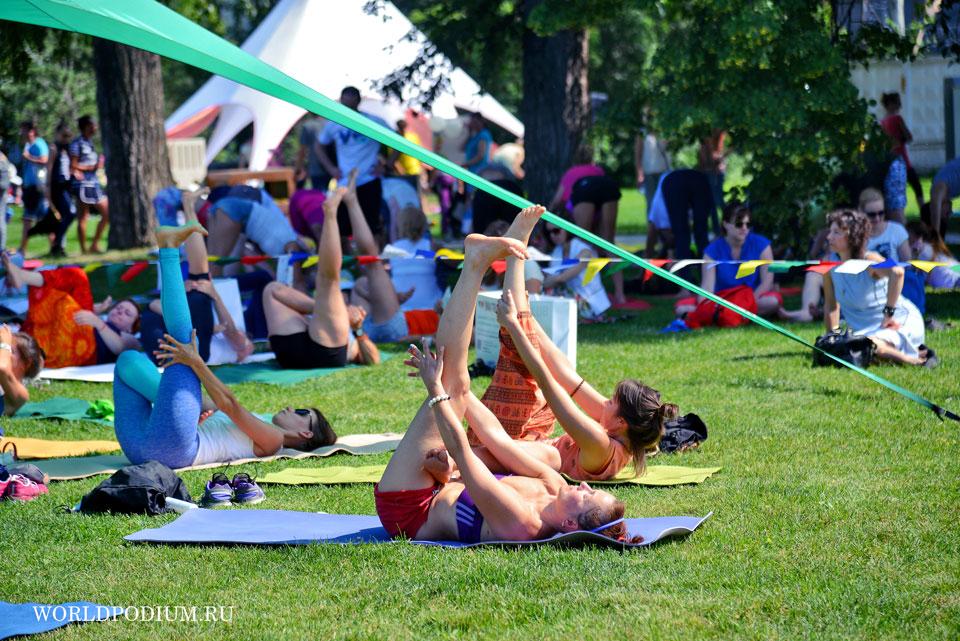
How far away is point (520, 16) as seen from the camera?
15914mm

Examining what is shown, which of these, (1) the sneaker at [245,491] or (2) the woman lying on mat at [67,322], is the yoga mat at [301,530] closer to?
(1) the sneaker at [245,491]

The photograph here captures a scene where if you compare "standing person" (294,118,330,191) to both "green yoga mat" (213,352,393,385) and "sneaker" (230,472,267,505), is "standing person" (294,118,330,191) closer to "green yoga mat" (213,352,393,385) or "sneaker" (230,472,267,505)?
"green yoga mat" (213,352,393,385)

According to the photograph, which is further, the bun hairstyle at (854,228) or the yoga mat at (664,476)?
the bun hairstyle at (854,228)

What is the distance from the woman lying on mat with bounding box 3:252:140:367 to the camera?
10.6m

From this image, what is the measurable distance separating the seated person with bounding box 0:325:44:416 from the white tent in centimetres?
1113

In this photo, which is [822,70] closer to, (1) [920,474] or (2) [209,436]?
(1) [920,474]

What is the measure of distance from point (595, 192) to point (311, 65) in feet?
27.7

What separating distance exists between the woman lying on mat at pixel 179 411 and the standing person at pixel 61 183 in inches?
466

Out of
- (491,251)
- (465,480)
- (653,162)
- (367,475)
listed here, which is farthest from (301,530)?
(653,162)

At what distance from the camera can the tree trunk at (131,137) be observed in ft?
58.2

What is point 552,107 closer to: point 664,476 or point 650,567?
point 664,476

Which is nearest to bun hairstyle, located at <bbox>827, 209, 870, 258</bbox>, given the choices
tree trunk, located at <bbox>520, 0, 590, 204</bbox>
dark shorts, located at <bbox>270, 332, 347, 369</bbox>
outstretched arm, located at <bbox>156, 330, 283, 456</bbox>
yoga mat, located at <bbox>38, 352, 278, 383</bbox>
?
dark shorts, located at <bbox>270, 332, 347, 369</bbox>

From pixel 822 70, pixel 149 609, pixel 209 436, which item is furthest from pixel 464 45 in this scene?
pixel 149 609

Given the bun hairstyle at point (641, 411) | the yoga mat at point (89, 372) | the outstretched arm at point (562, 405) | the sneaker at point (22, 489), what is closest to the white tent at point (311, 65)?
the yoga mat at point (89, 372)
